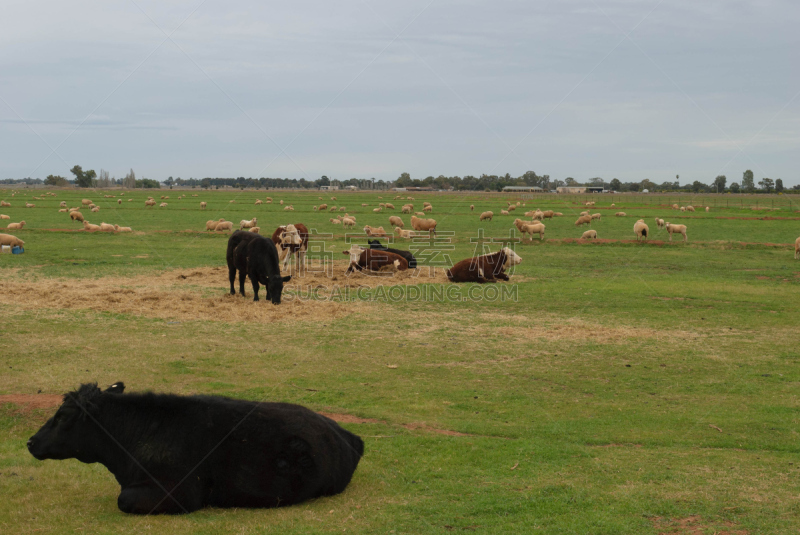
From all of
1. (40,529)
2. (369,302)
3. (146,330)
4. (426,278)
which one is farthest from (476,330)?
(40,529)

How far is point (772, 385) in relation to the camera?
1055 centimetres

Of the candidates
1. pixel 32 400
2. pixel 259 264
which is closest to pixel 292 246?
pixel 259 264

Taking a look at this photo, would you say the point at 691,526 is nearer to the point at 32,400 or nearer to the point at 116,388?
the point at 116,388

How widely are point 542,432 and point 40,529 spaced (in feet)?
18.4

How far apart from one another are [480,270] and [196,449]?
16.8 m

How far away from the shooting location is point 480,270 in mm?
22094

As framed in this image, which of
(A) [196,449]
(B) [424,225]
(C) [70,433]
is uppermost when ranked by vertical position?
(B) [424,225]

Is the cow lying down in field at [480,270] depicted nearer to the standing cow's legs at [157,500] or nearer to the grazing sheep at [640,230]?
the standing cow's legs at [157,500]

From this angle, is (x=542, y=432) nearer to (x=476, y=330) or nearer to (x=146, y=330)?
(x=476, y=330)

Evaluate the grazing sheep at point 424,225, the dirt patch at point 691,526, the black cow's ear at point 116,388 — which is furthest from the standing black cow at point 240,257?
the grazing sheep at point 424,225

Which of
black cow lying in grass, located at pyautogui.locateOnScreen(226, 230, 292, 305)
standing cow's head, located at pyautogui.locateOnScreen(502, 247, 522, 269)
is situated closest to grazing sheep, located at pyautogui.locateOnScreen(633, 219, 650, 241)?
standing cow's head, located at pyautogui.locateOnScreen(502, 247, 522, 269)

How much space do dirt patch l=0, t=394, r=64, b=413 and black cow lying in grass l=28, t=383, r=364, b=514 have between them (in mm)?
2952

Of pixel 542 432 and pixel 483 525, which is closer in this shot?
pixel 483 525

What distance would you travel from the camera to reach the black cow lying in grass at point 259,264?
688 inches
